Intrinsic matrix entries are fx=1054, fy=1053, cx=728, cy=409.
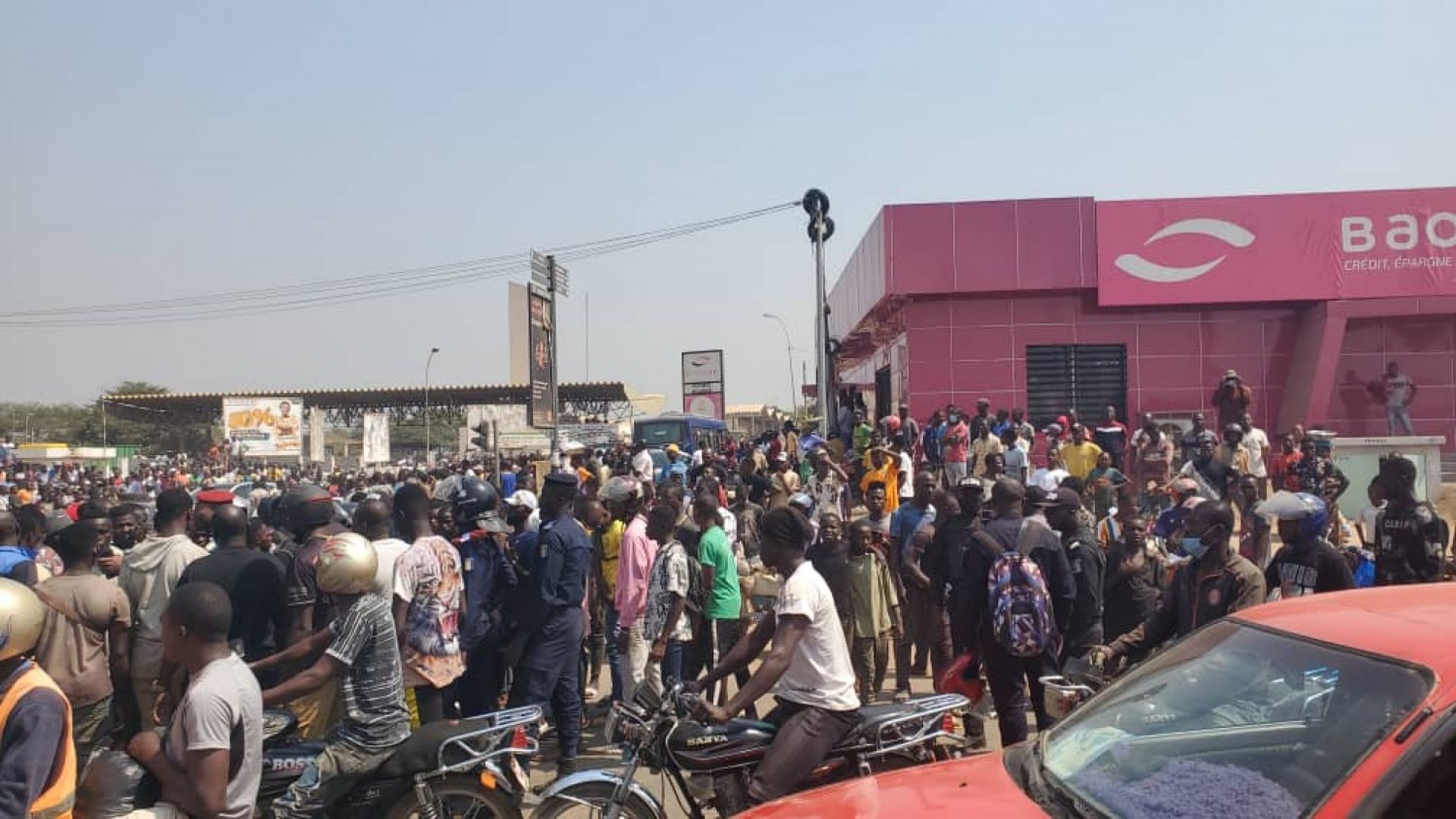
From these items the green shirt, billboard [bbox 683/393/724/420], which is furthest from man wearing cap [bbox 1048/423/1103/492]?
billboard [bbox 683/393/724/420]

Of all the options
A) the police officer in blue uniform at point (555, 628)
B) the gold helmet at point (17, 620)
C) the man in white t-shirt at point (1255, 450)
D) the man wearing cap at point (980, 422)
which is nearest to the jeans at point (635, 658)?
the police officer in blue uniform at point (555, 628)

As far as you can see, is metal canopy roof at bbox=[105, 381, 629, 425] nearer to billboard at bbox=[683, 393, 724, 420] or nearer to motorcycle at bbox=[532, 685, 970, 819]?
billboard at bbox=[683, 393, 724, 420]

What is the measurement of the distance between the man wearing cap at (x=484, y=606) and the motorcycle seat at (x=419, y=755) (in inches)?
74.0

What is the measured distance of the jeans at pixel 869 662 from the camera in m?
7.84

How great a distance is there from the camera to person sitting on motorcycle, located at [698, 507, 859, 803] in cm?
421

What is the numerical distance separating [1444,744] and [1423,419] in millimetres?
23039

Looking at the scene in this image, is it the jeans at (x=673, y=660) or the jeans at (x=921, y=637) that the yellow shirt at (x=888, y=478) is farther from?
the jeans at (x=673, y=660)

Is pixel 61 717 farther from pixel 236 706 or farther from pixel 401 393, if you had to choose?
pixel 401 393

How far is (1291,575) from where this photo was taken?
217 inches

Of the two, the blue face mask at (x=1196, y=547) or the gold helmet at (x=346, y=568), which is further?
the blue face mask at (x=1196, y=547)

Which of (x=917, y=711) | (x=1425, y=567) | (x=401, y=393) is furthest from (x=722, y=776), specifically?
(x=401, y=393)

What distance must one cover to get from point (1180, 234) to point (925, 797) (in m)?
20.5

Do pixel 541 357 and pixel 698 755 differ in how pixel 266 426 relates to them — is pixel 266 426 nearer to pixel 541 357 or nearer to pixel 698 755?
pixel 541 357

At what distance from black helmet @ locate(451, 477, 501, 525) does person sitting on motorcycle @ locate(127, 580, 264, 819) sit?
3.19 m
